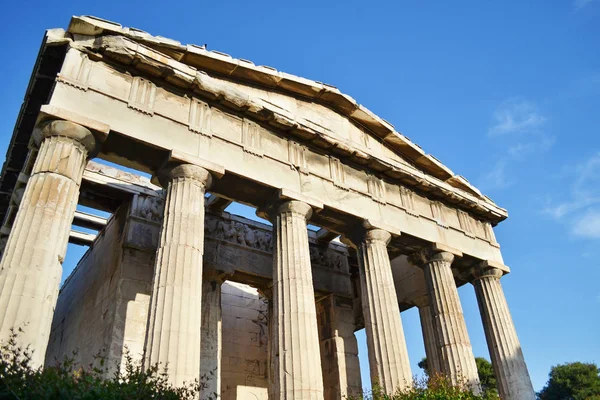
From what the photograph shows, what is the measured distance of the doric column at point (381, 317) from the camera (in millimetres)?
14047

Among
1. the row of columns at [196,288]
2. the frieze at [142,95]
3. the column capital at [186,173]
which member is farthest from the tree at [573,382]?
the frieze at [142,95]

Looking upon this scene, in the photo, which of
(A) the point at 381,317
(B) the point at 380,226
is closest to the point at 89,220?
(B) the point at 380,226

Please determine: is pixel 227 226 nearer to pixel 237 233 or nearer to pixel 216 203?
pixel 237 233

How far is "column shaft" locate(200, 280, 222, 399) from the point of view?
50.6 ft

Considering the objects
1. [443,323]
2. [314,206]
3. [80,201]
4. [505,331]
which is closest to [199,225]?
[314,206]

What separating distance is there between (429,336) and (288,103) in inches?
422

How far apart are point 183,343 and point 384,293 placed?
22.1 feet

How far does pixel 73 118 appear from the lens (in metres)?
11.5

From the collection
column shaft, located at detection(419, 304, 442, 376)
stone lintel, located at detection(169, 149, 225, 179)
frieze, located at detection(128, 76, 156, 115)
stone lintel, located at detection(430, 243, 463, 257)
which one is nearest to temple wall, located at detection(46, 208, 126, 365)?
stone lintel, located at detection(169, 149, 225, 179)

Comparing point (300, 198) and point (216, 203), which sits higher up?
point (216, 203)

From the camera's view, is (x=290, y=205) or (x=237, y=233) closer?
(x=290, y=205)

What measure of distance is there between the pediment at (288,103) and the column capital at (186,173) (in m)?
2.45

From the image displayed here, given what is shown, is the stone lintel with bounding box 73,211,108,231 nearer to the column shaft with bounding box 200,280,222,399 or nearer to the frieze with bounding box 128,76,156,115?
the column shaft with bounding box 200,280,222,399

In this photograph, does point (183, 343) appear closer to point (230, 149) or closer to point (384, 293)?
point (230, 149)
